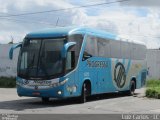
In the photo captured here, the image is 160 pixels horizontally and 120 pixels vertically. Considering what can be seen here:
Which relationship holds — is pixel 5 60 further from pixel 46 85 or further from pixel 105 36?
pixel 46 85

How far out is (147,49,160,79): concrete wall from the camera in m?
50.1

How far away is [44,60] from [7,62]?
29809 mm

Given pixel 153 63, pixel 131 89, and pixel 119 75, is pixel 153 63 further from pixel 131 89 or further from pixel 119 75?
pixel 119 75

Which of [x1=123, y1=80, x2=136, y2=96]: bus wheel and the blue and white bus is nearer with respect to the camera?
the blue and white bus

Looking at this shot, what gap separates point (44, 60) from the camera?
19938 mm

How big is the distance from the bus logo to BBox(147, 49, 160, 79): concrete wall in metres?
23.9

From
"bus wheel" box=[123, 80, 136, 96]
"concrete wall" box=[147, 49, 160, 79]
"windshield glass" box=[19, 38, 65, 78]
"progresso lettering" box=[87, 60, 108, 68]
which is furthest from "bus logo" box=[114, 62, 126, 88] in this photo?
"concrete wall" box=[147, 49, 160, 79]

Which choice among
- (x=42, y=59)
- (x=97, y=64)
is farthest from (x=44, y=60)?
(x=97, y=64)

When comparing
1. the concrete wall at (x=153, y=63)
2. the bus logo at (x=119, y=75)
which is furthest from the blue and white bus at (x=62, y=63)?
the concrete wall at (x=153, y=63)

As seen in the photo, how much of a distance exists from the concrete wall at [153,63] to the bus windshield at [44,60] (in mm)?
30562

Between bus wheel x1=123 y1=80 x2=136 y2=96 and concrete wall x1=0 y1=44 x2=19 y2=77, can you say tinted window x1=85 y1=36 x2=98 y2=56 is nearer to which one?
bus wheel x1=123 y1=80 x2=136 y2=96

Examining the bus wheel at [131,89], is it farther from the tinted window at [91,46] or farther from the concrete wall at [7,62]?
the concrete wall at [7,62]

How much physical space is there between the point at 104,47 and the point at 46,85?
5290 millimetres

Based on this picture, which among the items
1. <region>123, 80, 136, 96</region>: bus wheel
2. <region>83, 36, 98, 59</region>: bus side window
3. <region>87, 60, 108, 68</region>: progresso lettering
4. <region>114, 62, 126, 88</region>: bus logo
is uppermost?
<region>83, 36, 98, 59</region>: bus side window
